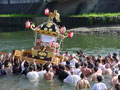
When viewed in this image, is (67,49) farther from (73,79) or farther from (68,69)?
(73,79)

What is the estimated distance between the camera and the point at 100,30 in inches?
1720

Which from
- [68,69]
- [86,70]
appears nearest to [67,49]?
[68,69]

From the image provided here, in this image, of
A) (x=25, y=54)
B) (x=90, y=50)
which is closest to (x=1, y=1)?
Answer: (x=90, y=50)

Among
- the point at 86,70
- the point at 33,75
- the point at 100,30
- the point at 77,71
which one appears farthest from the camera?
the point at 100,30

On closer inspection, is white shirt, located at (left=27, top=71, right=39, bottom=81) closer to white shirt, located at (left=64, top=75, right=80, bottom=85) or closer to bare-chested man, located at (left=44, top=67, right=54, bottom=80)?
bare-chested man, located at (left=44, top=67, right=54, bottom=80)

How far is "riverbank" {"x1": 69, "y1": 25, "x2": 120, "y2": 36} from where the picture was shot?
42188 mm

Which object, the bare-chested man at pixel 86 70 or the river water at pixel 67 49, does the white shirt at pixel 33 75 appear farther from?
the bare-chested man at pixel 86 70

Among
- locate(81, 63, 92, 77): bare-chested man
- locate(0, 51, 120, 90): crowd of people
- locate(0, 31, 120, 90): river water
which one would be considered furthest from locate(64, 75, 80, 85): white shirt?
locate(81, 63, 92, 77): bare-chested man

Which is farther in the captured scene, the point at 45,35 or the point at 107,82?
the point at 45,35

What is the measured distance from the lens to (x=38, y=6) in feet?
236

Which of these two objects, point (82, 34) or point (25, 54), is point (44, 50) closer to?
point (25, 54)

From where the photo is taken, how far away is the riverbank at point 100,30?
42188 millimetres

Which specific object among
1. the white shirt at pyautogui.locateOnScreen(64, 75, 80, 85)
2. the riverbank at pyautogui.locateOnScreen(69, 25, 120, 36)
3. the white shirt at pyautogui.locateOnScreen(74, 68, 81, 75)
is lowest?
the white shirt at pyautogui.locateOnScreen(64, 75, 80, 85)

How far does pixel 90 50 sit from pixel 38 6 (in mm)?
43097
